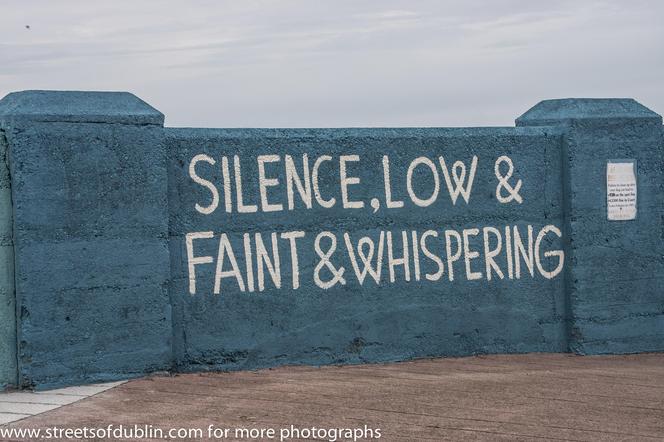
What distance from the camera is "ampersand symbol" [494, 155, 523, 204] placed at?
8.92 metres

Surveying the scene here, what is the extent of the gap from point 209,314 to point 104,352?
875mm

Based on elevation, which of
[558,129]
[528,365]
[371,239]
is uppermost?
[558,129]

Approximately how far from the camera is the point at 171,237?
7.84 meters

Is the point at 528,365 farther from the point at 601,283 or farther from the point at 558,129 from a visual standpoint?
the point at 558,129

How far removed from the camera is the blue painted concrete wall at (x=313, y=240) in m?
7.39

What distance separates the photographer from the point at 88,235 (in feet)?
24.5

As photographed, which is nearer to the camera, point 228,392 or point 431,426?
point 431,426

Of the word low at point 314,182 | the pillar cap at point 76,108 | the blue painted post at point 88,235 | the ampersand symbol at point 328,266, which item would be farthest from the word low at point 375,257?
the pillar cap at point 76,108

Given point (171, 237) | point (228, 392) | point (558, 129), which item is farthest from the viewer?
point (558, 129)

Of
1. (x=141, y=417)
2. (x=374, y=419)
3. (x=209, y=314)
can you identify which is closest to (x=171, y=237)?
(x=209, y=314)

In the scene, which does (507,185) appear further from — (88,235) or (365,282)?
(88,235)

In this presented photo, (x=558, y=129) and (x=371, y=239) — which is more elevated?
(x=558, y=129)

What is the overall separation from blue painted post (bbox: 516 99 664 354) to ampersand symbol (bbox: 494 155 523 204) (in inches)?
19.2

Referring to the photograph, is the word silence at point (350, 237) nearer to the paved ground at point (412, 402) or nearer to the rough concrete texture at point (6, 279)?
the paved ground at point (412, 402)
